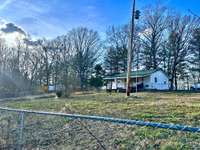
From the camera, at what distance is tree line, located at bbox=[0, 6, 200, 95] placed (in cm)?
4550

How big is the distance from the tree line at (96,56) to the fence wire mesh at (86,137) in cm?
3209

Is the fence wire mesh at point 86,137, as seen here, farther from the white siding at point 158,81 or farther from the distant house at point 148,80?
the white siding at point 158,81

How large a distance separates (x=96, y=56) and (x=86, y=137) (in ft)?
162

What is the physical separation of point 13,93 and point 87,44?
23.4 metres

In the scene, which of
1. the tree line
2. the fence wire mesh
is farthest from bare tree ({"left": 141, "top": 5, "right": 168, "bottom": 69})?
the fence wire mesh

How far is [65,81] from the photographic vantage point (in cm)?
3991

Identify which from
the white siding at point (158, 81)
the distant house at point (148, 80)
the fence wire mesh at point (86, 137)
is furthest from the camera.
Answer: the white siding at point (158, 81)

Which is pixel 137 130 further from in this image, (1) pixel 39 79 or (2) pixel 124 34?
(1) pixel 39 79

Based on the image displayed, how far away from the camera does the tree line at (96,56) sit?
45.5 meters

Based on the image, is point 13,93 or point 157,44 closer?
point 13,93

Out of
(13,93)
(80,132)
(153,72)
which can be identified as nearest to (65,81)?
(13,93)

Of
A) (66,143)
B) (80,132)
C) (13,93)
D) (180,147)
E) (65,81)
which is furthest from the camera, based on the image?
(65,81)

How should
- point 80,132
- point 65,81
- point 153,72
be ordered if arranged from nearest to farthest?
point 80,132
point 65,81
point 153,72

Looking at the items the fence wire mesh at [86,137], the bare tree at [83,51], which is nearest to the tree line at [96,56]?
the bare tree at [83,51]
